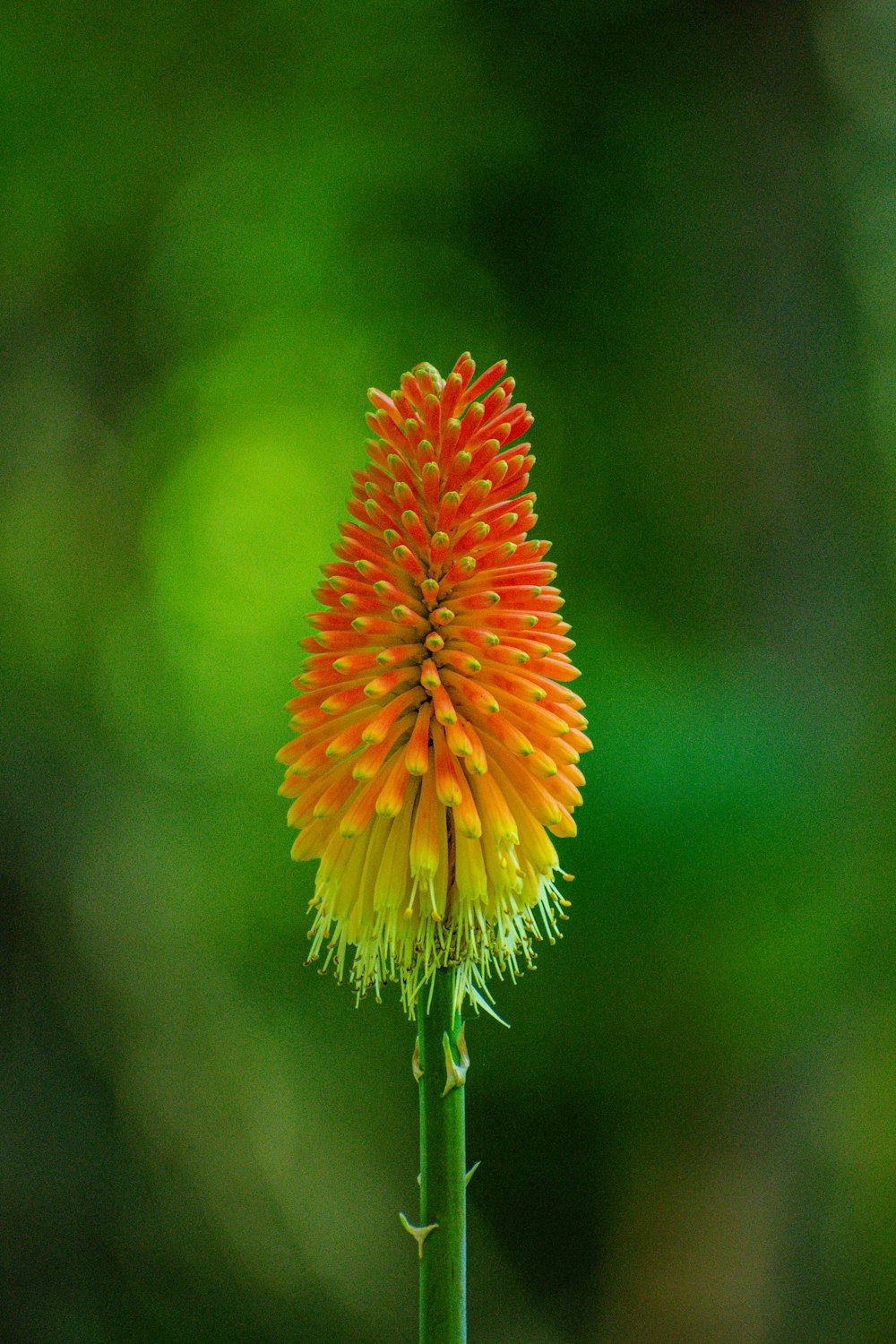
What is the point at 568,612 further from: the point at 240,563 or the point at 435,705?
the point at 435,705

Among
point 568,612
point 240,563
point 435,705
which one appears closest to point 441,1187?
point 435,705

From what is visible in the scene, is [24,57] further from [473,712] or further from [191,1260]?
[191,1260]

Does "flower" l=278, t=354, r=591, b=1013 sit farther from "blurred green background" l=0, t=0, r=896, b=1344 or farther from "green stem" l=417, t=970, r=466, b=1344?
"blurred green background" l=0, t=0, r=896, b=1344

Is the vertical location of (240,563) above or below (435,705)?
above

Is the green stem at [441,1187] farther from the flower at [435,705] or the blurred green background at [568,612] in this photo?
the blurred green background at [568,612]

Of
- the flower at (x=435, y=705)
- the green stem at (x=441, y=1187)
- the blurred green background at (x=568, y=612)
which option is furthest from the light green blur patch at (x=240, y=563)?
the green stem at (x=441, y=1187)
